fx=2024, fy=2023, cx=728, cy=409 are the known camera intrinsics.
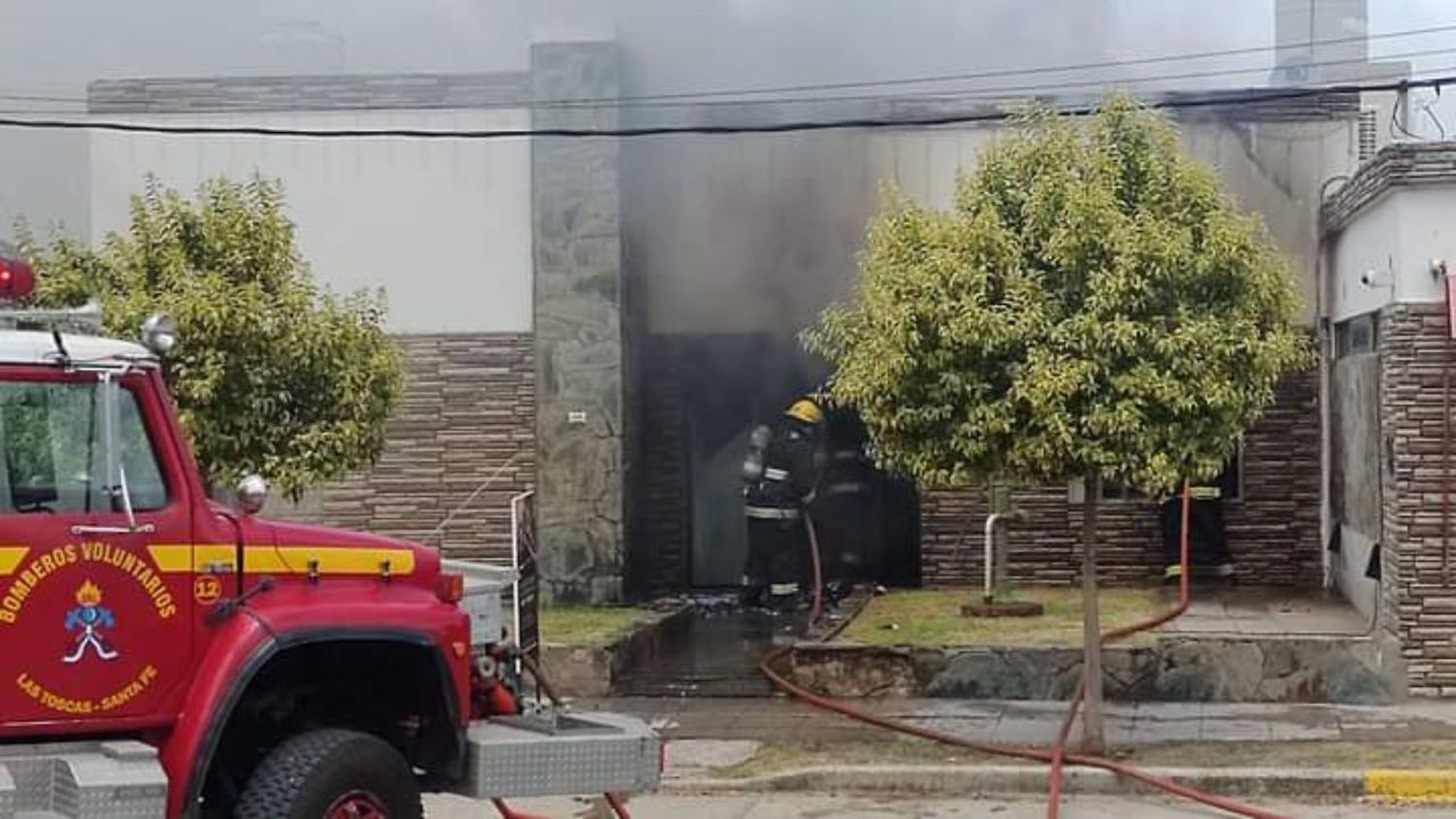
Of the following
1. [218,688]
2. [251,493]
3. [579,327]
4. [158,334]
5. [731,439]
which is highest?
[579,327]

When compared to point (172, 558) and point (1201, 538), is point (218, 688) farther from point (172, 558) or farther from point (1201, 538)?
point (1201, 538)

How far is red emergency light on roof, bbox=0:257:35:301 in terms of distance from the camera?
254 inches

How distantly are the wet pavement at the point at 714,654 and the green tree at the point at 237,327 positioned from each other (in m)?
2.79

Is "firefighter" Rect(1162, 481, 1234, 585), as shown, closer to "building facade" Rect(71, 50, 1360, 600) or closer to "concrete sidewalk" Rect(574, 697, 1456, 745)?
"building facade" Rect(71, 50, 1360, 600)

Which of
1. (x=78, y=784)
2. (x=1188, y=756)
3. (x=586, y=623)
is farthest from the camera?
(x=586, y=623)

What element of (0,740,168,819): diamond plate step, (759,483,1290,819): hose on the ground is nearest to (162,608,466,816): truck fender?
(0,740,168,819): diamond plate step

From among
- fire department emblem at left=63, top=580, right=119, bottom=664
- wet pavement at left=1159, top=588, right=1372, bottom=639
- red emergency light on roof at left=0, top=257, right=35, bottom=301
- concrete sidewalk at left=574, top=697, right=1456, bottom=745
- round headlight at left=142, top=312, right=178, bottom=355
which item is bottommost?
concrete sidewalk at left=574, top=697, right=1456, bottom=745

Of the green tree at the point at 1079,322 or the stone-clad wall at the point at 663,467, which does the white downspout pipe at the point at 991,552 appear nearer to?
the stone-clad wall at the point at 663,467

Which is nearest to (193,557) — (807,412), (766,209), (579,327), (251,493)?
(251,493)

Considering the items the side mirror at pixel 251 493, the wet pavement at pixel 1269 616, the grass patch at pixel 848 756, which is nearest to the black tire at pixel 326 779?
the side mirror at pixel 251 493

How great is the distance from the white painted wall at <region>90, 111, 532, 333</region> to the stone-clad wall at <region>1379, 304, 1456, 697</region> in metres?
6.76

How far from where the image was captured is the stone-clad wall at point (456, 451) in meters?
15.5

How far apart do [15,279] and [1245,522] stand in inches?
428

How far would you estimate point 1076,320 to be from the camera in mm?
9422
